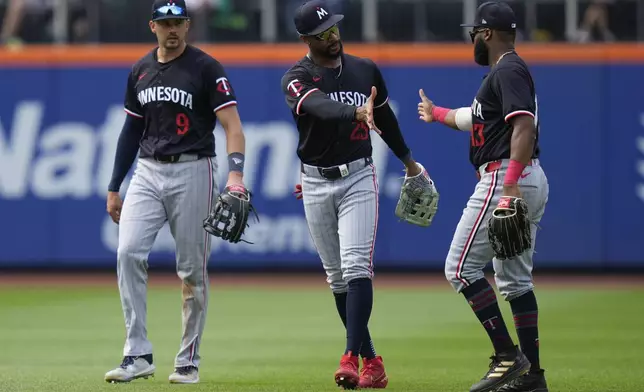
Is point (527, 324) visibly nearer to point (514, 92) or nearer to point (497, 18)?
point (514, 92)

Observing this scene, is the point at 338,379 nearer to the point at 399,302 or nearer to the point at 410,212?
the point at 410,212

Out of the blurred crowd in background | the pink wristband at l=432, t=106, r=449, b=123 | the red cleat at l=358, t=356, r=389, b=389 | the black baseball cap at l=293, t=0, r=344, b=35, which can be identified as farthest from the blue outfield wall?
the black baseball cap at l=293, t=0, r=344, b=35

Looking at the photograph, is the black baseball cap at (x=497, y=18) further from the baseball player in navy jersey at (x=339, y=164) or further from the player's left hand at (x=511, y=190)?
the player's left hand at (x=511, y=190)

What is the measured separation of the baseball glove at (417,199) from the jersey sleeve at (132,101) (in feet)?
5.67

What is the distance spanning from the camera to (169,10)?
25.1 ft

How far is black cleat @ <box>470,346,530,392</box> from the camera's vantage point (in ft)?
22.7

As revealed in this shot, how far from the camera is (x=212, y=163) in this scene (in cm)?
790

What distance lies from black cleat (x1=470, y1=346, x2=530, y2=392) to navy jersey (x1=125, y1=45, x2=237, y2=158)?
223cm

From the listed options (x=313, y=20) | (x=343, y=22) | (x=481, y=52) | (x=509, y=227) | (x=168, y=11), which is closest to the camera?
(x=509, y=227)

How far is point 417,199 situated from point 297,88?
113cm

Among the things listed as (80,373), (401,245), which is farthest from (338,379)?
(401,245)

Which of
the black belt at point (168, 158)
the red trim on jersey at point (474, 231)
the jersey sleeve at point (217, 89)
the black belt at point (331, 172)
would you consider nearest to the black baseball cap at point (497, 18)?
the red trim on jersey at point (474, 231)

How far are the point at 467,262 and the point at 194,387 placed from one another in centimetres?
177

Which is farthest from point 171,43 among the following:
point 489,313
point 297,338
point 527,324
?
point 297,338
